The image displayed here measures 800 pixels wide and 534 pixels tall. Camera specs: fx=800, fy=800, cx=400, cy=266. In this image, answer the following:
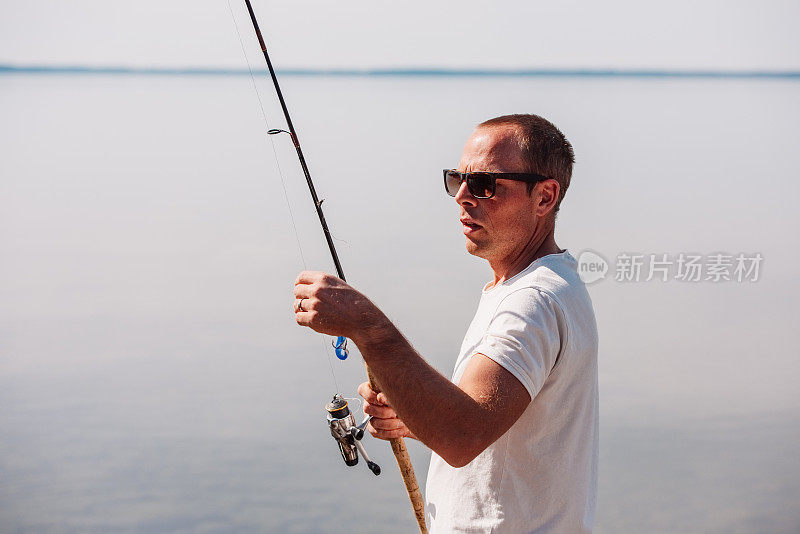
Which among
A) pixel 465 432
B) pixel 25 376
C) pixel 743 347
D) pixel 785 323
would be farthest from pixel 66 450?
pixel 785 323

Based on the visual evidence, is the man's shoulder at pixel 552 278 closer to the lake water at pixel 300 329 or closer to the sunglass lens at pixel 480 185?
the sunglass lens at pixel 480 185

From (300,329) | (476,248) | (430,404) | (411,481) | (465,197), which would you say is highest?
(300,329)

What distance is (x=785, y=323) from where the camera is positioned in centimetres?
533

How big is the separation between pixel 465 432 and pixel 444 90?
51.5 feet

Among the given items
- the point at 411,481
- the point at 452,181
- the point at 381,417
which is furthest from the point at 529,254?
the point at 411,481

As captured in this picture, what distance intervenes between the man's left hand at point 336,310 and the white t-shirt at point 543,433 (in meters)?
0.19

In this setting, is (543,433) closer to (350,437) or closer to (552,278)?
(552,278)

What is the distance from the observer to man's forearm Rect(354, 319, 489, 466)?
3.86 ft

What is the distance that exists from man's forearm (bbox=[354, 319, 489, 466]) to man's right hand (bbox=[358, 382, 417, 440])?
0.52 meters

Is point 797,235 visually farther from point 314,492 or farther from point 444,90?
point 444,90

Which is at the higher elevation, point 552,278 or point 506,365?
point 552,278

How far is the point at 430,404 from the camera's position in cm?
118

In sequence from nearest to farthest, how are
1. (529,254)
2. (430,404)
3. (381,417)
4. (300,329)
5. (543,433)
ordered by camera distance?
(430,404), (543,433), (529,254), (381,417), (300,329)

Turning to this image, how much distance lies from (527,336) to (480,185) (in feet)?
1.51
